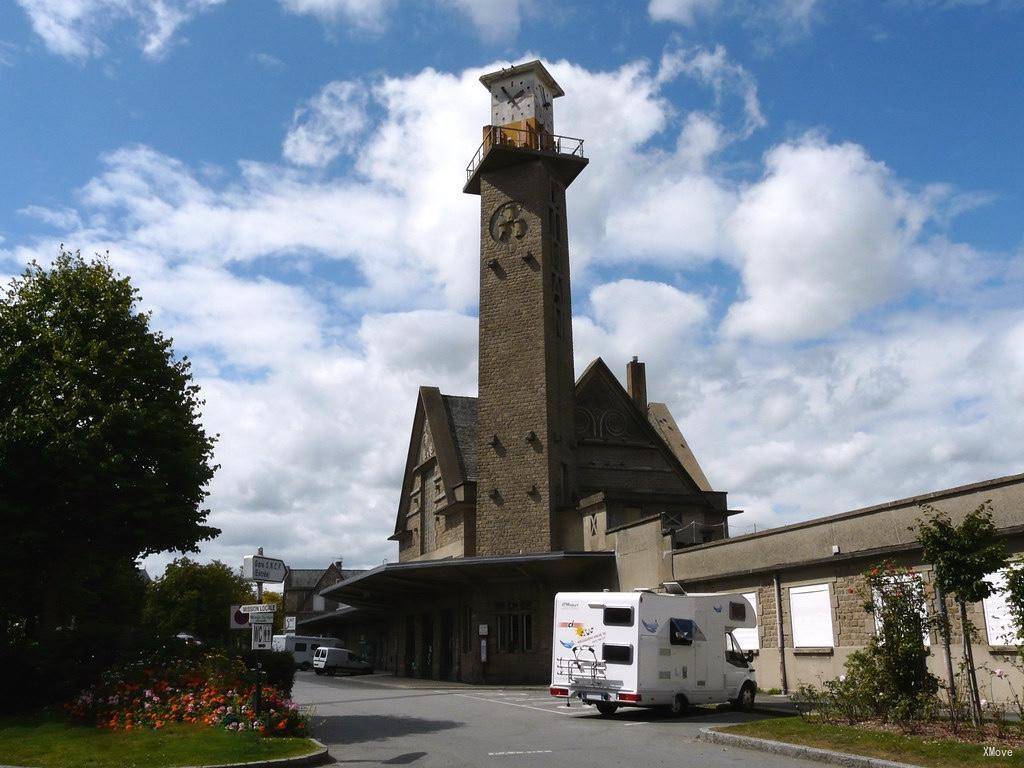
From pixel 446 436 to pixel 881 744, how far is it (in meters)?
34.3

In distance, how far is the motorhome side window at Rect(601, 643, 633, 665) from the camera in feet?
61.4

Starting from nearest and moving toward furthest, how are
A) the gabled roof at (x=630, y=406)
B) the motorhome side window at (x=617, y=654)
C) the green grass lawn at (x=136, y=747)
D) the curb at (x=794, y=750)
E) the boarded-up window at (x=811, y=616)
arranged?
the curb at (x=794, y=750)
the green grass lawn at (x=136, y=747)
the motorhome side window at (x=617, y=654)
the boarded-up window at (x=811, y=616)
the gabled roof at (x=630, y=406)

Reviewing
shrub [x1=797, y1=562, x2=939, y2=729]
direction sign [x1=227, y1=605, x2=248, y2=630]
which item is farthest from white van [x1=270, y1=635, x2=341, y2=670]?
shrub [x1=797, y1=562, x2=939, y2=729]

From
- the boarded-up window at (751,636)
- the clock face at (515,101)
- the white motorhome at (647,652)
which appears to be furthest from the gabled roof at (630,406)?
the white motorhome at (647,652)

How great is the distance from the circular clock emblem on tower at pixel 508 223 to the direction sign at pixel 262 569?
27.5m

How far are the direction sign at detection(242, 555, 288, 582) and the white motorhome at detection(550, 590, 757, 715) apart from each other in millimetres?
7348

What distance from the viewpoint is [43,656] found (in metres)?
17.6

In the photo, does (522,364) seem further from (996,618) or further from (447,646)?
(996,618)

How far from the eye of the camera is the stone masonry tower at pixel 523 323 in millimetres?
37469

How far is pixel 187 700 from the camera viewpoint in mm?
15688

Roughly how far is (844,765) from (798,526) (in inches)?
481

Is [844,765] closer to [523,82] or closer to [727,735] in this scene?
[727,735]

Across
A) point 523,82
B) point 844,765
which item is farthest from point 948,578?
point 523,82

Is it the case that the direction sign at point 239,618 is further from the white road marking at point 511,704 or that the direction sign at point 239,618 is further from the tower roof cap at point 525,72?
the tower roof cap at point 525,72
